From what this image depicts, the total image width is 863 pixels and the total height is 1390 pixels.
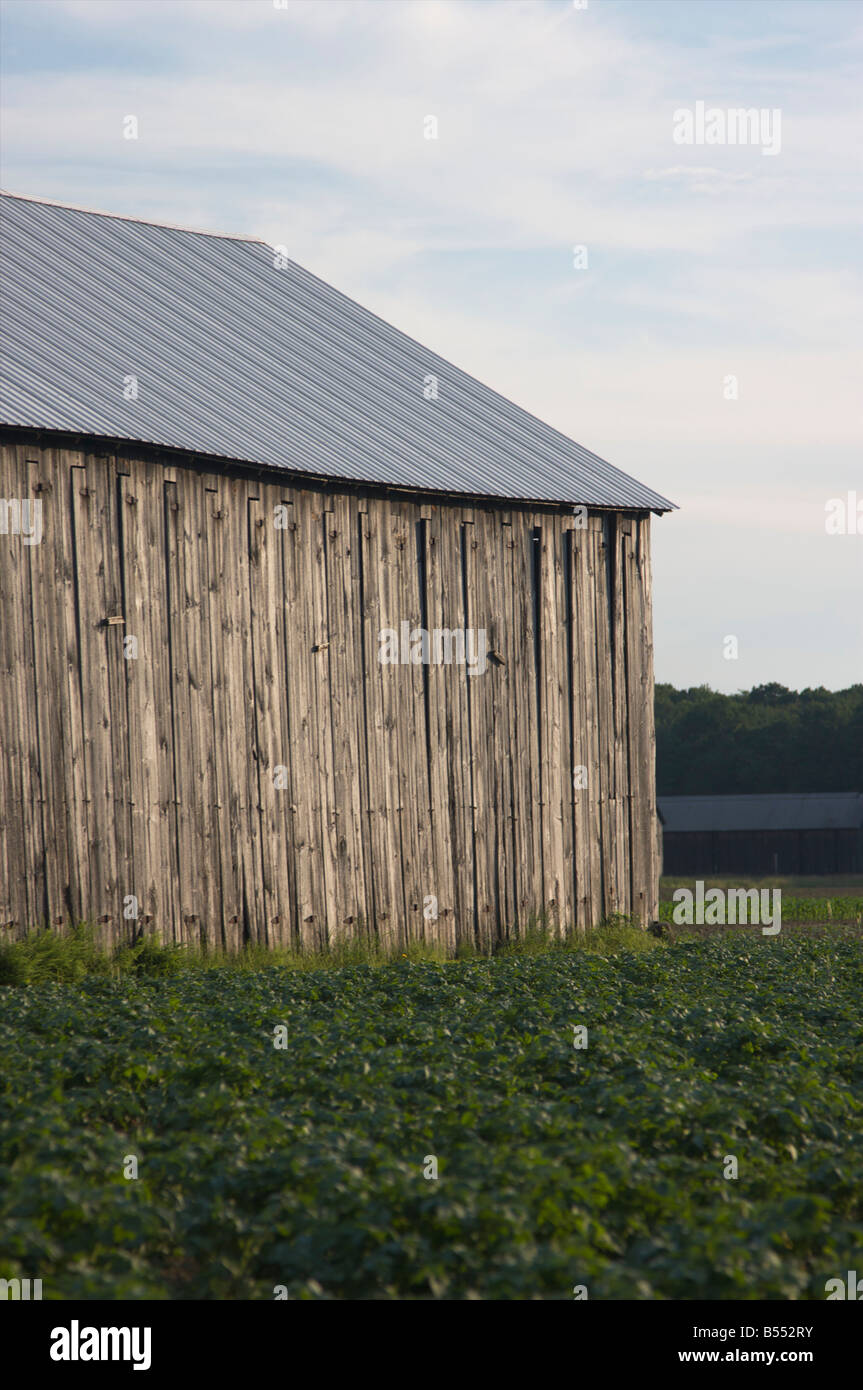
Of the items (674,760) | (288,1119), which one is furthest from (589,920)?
(674,760)

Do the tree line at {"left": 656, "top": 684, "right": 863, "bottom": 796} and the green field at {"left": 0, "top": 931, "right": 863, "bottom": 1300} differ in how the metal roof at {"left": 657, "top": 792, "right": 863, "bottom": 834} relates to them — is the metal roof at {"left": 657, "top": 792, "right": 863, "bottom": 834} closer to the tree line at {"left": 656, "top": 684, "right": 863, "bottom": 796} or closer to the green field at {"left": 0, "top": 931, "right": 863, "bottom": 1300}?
the tree line at {"left": 656, "top": 684, "right": 863, "bottom": 796}

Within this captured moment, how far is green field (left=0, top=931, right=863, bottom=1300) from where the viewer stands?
223 inches

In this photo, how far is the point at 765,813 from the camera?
203ft

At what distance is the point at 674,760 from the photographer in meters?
84.4

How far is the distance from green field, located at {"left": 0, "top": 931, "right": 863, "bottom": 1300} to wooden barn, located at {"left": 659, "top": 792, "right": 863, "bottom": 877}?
49.9 metres

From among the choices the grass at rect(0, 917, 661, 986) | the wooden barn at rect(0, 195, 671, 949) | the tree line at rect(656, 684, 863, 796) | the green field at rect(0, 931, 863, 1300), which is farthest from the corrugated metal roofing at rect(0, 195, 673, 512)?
the tree line at rect(656, 684, 863, 796)

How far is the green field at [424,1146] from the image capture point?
5.65 meters

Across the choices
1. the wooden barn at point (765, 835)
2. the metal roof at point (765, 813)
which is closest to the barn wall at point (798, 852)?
the wooden barn at point (765, 835)

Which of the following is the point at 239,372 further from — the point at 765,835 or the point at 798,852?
the point at 798,852

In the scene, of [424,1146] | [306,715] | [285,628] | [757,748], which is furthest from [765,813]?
[424,1146]

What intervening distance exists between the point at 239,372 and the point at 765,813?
1873 inches

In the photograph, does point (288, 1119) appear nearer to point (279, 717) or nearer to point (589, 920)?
point (279, 717)

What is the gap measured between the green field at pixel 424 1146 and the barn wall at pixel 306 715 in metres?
2.91
